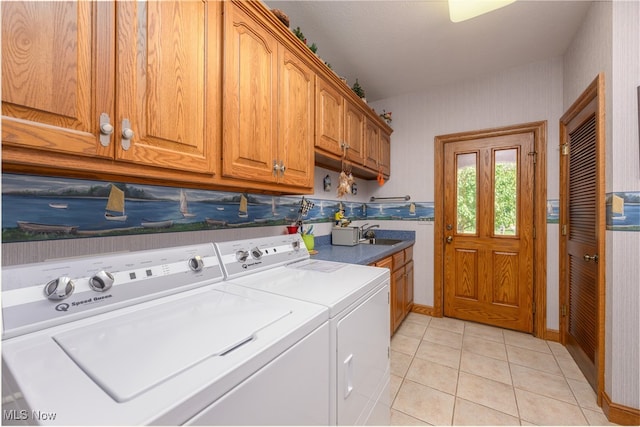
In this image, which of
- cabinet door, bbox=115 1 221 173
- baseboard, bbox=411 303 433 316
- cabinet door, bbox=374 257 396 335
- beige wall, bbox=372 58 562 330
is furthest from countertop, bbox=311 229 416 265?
cabinet door, bbox=115 1 221 173

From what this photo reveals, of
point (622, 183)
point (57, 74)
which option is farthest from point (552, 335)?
point (57, 74)

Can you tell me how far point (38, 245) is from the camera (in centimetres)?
92

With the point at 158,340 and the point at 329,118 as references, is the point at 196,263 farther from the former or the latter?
the point at 329,118

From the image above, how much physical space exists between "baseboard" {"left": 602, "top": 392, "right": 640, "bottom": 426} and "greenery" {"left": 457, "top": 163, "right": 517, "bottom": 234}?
4.99 ft

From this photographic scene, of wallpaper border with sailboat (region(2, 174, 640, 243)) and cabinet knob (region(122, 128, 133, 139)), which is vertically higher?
cabinet knob (region(122, 128, 133, 139))

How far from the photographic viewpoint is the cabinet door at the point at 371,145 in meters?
2.61

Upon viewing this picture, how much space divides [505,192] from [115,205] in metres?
3.24

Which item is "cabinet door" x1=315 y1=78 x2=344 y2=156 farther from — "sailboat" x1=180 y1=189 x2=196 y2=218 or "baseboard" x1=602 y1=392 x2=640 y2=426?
"baseboard" x1=602 y1=392 x2=640 y2=426

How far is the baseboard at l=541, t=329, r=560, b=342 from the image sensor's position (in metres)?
2.47

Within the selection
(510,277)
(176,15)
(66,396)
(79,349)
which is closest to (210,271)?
(79,349)

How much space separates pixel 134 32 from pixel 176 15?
0.21 m

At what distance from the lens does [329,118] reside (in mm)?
1968

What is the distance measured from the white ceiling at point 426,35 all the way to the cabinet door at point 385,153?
0.64 meters

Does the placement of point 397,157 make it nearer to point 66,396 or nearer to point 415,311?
point 415,311
